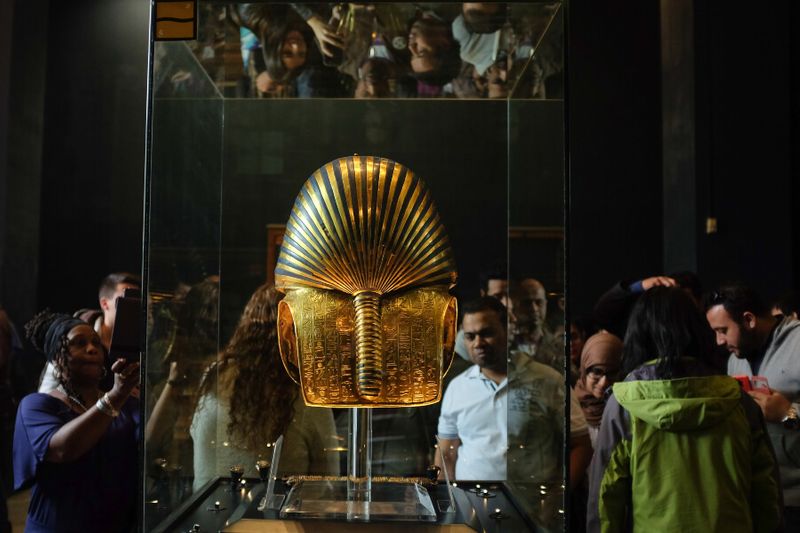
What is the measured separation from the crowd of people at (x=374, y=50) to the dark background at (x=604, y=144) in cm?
→ 154

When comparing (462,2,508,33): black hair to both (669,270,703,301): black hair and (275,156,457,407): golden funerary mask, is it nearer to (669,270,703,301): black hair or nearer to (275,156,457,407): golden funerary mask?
(275,156,457,407): golden funerary mask

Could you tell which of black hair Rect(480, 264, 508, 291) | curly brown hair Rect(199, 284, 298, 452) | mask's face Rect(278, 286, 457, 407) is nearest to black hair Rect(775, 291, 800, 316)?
black hair Rect(480, 264, 508, 291)

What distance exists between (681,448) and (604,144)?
118 inches

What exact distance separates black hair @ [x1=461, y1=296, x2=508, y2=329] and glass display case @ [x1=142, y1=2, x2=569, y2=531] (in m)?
0.02

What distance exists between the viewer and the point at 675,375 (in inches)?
107

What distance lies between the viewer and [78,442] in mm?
2814

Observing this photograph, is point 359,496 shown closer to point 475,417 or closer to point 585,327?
point 475,417

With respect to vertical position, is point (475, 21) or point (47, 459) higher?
point (475, 21)

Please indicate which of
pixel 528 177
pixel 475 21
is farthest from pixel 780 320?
pixel 475 21

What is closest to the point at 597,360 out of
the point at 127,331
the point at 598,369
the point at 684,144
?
the point at 598,369

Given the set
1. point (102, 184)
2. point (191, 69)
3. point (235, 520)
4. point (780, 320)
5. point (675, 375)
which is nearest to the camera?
point (235, 520)

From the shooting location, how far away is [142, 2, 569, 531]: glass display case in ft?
8.82

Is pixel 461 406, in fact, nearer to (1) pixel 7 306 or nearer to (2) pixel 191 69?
(2) pixel 191 69

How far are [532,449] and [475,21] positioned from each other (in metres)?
1.82
